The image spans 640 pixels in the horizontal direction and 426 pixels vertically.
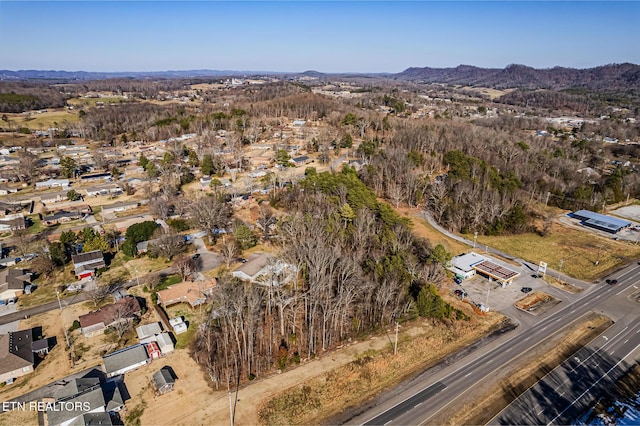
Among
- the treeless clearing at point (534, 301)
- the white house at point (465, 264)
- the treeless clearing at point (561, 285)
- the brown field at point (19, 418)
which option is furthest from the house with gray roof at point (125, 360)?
the treeless clearing at point (561, 285)

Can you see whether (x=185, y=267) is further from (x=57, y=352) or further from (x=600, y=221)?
(x=600, y=221)

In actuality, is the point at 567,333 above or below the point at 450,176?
below

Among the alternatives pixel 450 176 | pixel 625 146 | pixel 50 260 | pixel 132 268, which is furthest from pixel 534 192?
pixel 50 260

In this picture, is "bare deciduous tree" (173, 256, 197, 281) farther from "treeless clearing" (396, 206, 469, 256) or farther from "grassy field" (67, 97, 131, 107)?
"grassy field" (67, 97, 131, 107)

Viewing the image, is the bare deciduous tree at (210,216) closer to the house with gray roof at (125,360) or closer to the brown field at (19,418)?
the house with gray roof at (125,360)

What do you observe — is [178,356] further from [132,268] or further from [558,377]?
[558,377]

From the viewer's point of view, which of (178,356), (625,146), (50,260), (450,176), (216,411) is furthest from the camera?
(625,146)
